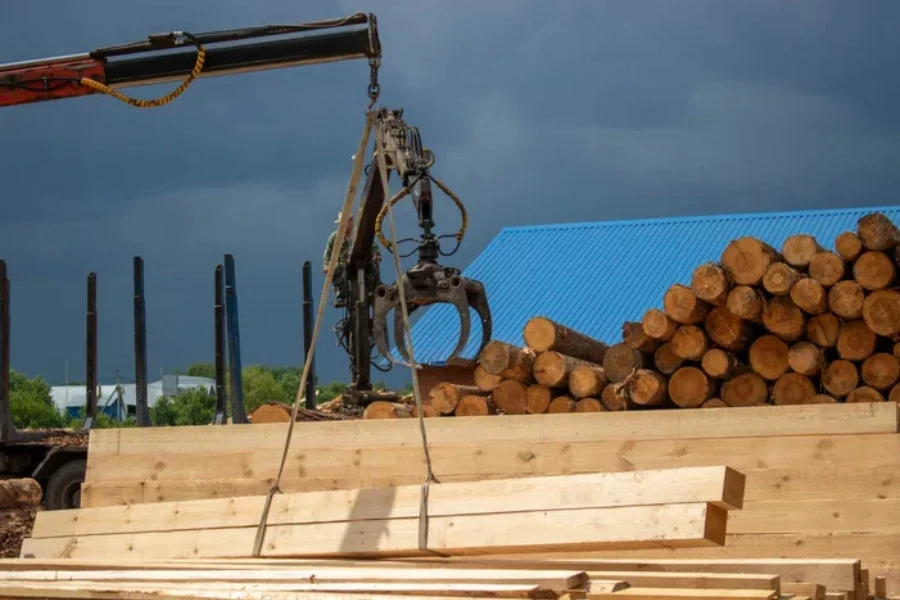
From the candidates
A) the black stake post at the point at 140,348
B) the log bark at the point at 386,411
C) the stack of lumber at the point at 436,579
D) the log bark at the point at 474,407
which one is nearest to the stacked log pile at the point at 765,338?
the log bark at the point at 474,407

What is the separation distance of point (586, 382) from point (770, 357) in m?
1.35

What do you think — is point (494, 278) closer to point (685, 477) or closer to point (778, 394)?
point (778, 394)

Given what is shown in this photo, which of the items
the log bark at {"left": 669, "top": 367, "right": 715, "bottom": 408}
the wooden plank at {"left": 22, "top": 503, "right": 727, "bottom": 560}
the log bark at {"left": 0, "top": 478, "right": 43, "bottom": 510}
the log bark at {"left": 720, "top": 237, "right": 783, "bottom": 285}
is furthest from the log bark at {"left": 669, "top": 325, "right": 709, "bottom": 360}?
the log bark at {"left": 0, "top": 478, "right": 43, "bottom": 510}

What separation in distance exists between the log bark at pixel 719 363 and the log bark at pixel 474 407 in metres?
1.66

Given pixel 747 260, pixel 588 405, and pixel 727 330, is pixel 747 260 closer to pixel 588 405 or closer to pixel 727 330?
pixel 727 330

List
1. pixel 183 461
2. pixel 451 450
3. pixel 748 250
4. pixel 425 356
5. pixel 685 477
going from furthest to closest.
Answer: pixel 425 356 → pixel 748 250 → pixel 183 461 → pixel 451 450 → pixel 685 477

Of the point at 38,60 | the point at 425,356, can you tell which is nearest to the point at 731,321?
the point at 38,60

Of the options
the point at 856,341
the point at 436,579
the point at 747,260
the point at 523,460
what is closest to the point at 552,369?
the point at 747,260

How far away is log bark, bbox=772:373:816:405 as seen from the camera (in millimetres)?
9102

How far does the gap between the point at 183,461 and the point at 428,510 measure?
2.70 meters

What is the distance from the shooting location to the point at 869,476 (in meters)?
6.65

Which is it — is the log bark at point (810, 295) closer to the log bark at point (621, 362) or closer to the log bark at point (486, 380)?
the log bark at point (621, 362)

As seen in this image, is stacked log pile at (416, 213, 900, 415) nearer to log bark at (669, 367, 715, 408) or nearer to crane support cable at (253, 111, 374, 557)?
log bark at (669, 367, 715, 408)

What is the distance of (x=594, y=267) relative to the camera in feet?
77.8
